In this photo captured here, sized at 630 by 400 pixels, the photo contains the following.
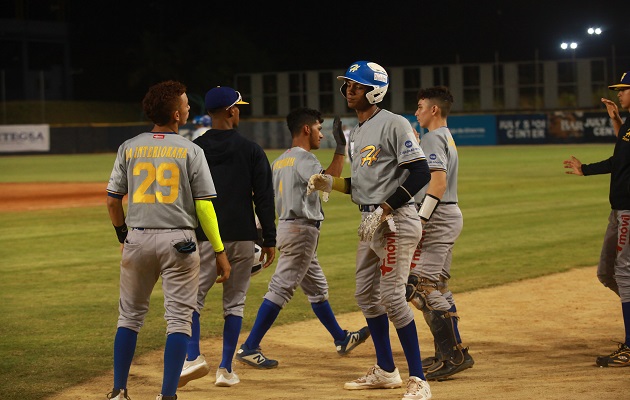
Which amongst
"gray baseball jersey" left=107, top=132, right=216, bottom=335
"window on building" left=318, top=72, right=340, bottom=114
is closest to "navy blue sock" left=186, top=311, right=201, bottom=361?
"gray baseball jersey" left=107, top=132, right=216, bottom=335

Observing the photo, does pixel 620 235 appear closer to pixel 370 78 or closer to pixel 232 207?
pixel 370 78

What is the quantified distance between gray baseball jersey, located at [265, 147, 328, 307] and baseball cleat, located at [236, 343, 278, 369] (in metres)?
0.41

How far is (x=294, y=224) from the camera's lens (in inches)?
294

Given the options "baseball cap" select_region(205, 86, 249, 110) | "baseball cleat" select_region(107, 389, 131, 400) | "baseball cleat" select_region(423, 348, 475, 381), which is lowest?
"baseball cleat" select_region(423, 348, 475, 381)

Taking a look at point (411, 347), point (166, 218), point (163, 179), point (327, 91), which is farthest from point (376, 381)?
point (327, 91)

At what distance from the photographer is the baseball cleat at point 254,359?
7.30 m

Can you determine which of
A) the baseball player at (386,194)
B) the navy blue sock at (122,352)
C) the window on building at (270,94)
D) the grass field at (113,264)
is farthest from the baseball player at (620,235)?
the window on building at (270,94)

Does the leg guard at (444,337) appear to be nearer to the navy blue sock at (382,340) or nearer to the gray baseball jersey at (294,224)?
the navy blue sock at (382,340)

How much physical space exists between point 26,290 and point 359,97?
6.37 metres

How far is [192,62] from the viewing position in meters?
70.6

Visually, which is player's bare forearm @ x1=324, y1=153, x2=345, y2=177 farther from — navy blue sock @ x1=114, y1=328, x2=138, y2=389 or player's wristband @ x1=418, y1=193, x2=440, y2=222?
navy blue sock @ x1=114, y1=328, x2=138, y2=389

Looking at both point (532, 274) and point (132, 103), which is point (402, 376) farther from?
point (132, 103)

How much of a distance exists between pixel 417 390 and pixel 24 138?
49252mm

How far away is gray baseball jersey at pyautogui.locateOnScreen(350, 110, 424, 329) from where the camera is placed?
20.0 feet
